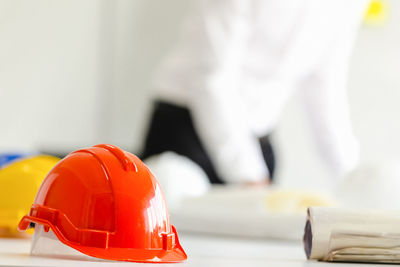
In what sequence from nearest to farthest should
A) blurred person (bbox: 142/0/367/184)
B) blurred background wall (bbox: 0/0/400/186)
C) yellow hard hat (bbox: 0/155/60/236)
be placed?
1. yellow hard hat (bbox: 0/155/60/236)
2. blurred person (bbox: 142/0/367/184)
3. blurred background wall (bbox: 0/0/400/186)

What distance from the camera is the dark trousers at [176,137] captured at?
2.21 metres

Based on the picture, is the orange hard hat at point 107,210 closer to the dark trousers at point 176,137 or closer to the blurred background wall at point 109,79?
the dark trousers at point 176,137

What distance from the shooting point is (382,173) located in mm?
1211

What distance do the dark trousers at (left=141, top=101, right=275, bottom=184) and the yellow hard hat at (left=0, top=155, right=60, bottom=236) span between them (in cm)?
126

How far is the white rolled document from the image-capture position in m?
0.73

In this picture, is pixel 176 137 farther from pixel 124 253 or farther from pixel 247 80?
pixel 124 253

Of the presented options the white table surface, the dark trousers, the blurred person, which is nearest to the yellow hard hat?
the white table surface

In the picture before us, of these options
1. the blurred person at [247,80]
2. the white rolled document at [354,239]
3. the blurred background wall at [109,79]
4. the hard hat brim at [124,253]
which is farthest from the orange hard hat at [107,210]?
the blurred background wall at [109,79]

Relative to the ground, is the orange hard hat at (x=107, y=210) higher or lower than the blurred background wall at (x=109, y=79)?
lower

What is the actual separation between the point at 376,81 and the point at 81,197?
110 inches

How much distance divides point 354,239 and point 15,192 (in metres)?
0.47

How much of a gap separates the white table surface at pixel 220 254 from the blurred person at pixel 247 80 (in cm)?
100

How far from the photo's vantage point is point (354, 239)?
0.73 meters

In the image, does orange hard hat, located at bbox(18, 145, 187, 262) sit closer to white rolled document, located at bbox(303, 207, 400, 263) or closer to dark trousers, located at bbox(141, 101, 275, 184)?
white rolled document, located at bbox(303, 207, 400, 263)
